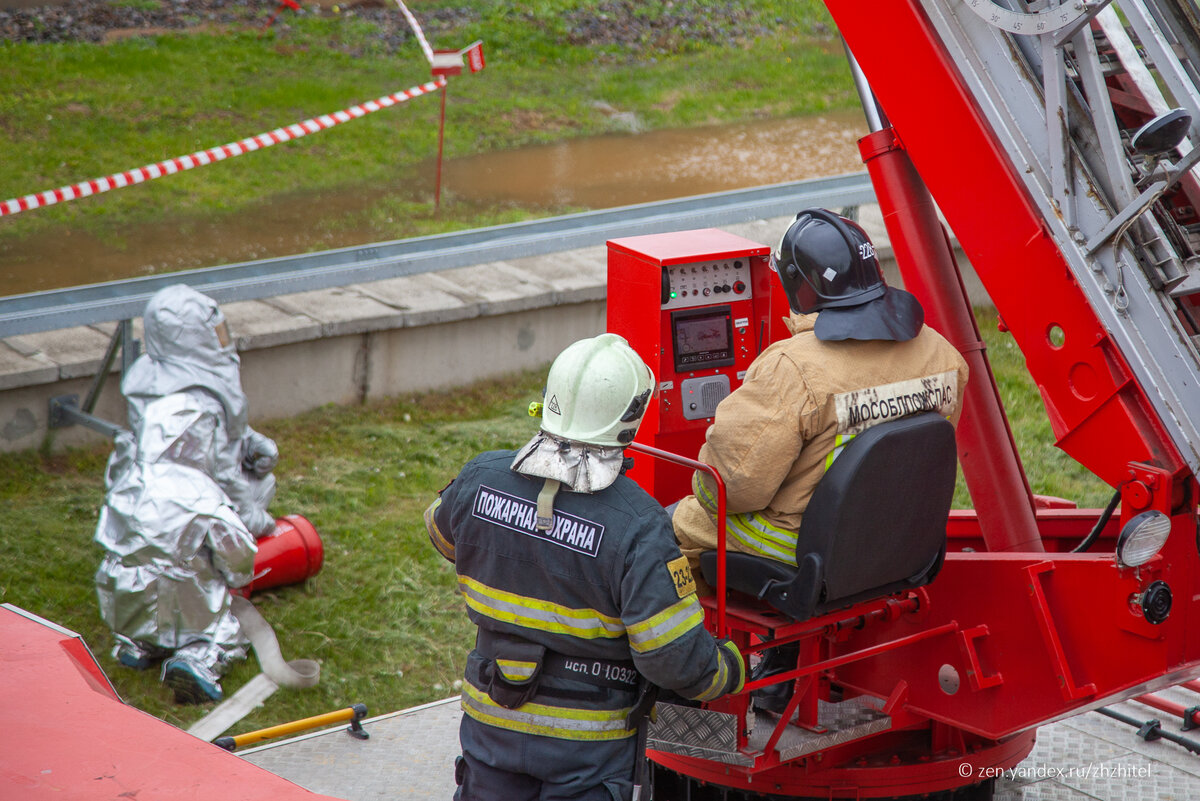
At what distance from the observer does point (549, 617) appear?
3039 millimetres

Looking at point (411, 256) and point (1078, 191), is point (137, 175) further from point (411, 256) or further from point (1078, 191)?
point (1078, 191)

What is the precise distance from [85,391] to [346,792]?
3.46 meters

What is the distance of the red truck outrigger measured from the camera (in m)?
3.39

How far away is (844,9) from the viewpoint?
403cm

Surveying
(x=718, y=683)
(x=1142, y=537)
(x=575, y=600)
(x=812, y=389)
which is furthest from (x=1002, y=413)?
(x=575, y=600)

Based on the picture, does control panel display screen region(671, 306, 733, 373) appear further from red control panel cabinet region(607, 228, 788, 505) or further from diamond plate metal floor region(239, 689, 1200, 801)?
diamond plate metal floor region(239, 689, 1200, 801)

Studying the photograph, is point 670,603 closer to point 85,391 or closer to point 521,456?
point 521,456

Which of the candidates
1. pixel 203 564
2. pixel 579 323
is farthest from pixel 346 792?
pixel 579 323

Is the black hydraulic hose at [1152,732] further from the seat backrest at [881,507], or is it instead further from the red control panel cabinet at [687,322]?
the red control panel cabinet at [687,322]

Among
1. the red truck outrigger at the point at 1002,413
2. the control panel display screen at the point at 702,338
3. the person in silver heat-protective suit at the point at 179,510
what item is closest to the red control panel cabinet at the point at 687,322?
the control panel display screen at the point at 702,338

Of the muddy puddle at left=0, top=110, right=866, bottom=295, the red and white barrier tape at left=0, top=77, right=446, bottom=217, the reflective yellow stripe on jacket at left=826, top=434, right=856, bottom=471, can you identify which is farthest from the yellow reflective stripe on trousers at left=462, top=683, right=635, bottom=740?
the muddy puddle at left=0, top=110, right=866, bottom=295

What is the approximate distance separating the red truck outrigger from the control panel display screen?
0.80 meters

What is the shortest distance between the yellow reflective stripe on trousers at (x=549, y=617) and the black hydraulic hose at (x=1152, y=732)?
9.05 feet

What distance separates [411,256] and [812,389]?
5.35m
